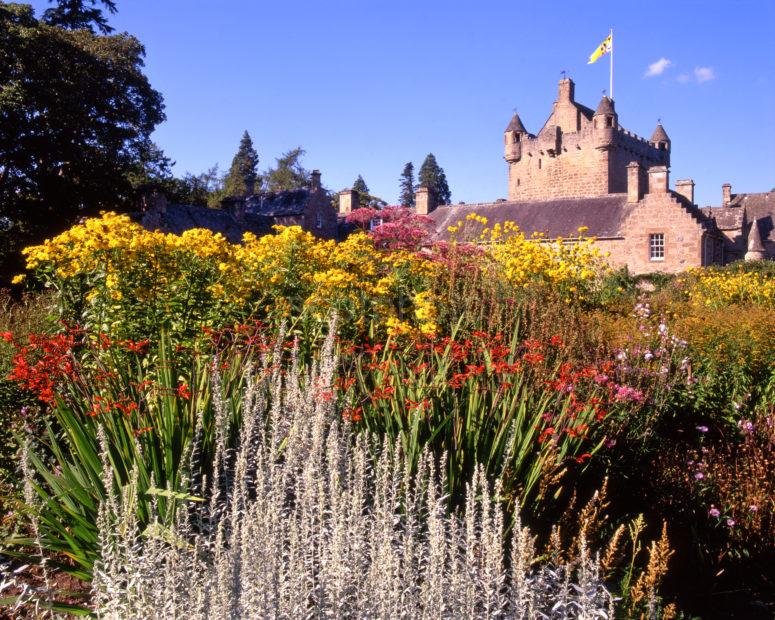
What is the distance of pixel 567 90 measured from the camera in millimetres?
42438

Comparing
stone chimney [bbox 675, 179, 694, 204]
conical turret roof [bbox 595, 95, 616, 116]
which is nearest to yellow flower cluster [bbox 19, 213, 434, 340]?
stone chimney [bbox 675, 179, 694, 204]

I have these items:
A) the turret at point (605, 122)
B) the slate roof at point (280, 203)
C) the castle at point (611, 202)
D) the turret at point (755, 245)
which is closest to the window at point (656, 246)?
the castle at point (611, 202)

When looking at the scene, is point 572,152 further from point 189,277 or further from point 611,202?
point 189,277

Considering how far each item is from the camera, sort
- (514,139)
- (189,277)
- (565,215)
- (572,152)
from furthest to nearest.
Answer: (514,139) → (572,152) → (565,215) → (189,277)

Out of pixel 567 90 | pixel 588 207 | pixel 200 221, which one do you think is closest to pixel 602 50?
pixel 567 90

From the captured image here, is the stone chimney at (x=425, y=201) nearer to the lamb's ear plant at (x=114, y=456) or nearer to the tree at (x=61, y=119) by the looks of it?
the tree at (x=61, y=119)

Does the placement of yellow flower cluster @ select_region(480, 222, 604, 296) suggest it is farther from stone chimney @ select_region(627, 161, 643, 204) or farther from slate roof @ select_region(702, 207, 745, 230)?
slate roof @ select_region(702, 207, 745, 230)

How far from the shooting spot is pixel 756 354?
6.98m

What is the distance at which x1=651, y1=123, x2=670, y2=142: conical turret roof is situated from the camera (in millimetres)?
47406

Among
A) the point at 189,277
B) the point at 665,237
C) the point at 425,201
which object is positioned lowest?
the point at 189,277

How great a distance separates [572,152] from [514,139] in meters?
4.50

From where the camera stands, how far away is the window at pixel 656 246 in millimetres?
31688

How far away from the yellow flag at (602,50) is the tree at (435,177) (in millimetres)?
30851

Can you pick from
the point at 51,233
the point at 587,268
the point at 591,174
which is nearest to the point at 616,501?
the point at 587,268
